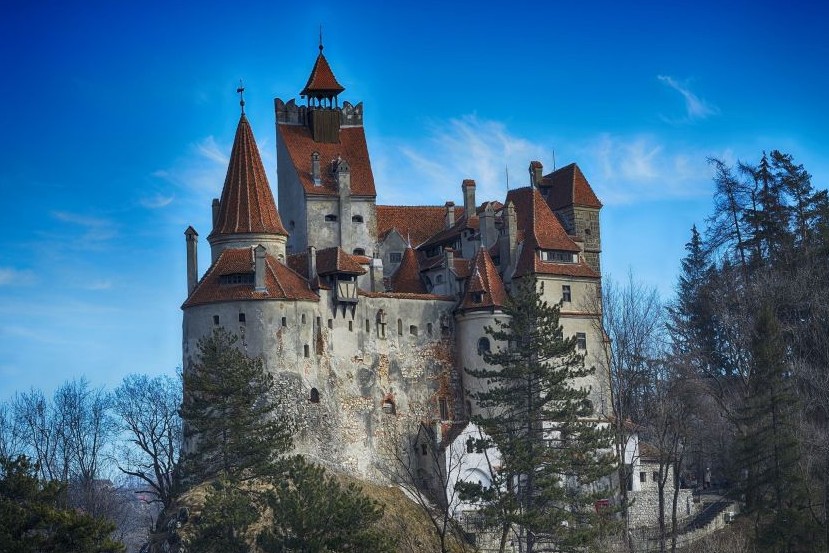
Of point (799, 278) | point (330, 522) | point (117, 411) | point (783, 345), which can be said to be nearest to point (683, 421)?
point (783, 345)

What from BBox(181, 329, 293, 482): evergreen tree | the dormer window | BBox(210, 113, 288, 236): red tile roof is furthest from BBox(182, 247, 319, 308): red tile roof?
the dormer window

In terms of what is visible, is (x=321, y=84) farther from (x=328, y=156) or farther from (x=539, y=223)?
(x=539, y=223)

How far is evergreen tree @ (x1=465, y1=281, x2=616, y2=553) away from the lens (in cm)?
6750

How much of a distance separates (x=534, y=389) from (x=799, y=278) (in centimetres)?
2135

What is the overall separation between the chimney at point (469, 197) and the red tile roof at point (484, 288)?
22.3 feet

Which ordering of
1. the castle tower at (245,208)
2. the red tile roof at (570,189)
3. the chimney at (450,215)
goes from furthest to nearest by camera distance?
the chimney at (450,215)
the red tile roof at (570,189)
the castle tower at (245,208)

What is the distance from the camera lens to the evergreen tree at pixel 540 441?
67.5m

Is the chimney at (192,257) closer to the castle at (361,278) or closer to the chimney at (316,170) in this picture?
the castle at (361,278)

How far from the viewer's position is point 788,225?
89.8 m

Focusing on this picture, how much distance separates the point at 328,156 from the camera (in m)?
91.2

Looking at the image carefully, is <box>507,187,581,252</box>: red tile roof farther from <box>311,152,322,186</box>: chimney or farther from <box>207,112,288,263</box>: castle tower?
<box>207,112,288,263</box>: castle tower

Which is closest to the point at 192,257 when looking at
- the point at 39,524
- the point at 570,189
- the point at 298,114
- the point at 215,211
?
the point at 215,211

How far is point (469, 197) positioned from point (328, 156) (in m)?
8.95

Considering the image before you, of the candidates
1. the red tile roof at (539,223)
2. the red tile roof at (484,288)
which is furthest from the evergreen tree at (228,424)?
the red tile roof at (539,223)
